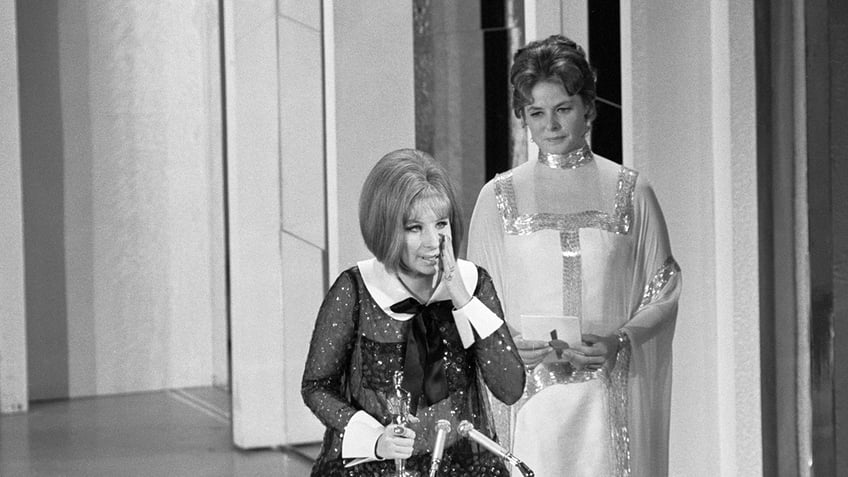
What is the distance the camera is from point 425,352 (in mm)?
2443

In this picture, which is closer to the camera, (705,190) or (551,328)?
(551,328)

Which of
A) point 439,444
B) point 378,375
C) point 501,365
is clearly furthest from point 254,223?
point 439,444

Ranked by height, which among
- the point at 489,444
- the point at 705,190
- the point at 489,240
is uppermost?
the point at 705,190

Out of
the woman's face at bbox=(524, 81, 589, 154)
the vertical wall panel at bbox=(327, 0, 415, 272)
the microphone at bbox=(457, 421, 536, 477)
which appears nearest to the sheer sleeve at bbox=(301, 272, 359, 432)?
the microphone at bbox=(457, 421, 536, 477)

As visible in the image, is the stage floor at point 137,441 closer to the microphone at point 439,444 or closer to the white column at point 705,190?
the white column at point 705,190

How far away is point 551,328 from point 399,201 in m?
0.77

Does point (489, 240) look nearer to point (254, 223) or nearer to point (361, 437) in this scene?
point (361, 437)

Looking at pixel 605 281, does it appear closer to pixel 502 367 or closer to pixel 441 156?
pixel 502 367

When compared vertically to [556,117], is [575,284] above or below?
below

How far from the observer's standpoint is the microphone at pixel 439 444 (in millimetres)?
2248

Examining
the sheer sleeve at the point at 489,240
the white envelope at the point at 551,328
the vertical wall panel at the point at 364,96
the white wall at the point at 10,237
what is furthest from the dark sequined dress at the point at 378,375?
the white wall at the point at 10,237

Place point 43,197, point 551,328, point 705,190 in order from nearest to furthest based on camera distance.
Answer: point 551,328 < point 705,190 < point 43,197

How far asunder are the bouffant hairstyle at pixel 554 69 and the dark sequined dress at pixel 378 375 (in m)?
0.72

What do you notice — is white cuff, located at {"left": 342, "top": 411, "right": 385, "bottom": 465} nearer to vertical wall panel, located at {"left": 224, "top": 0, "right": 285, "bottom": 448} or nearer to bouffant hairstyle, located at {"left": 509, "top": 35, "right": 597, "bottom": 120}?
bouffant hairstyle, located at {"left": 509, "top": 35, "right": 597, "bottom": 120}
